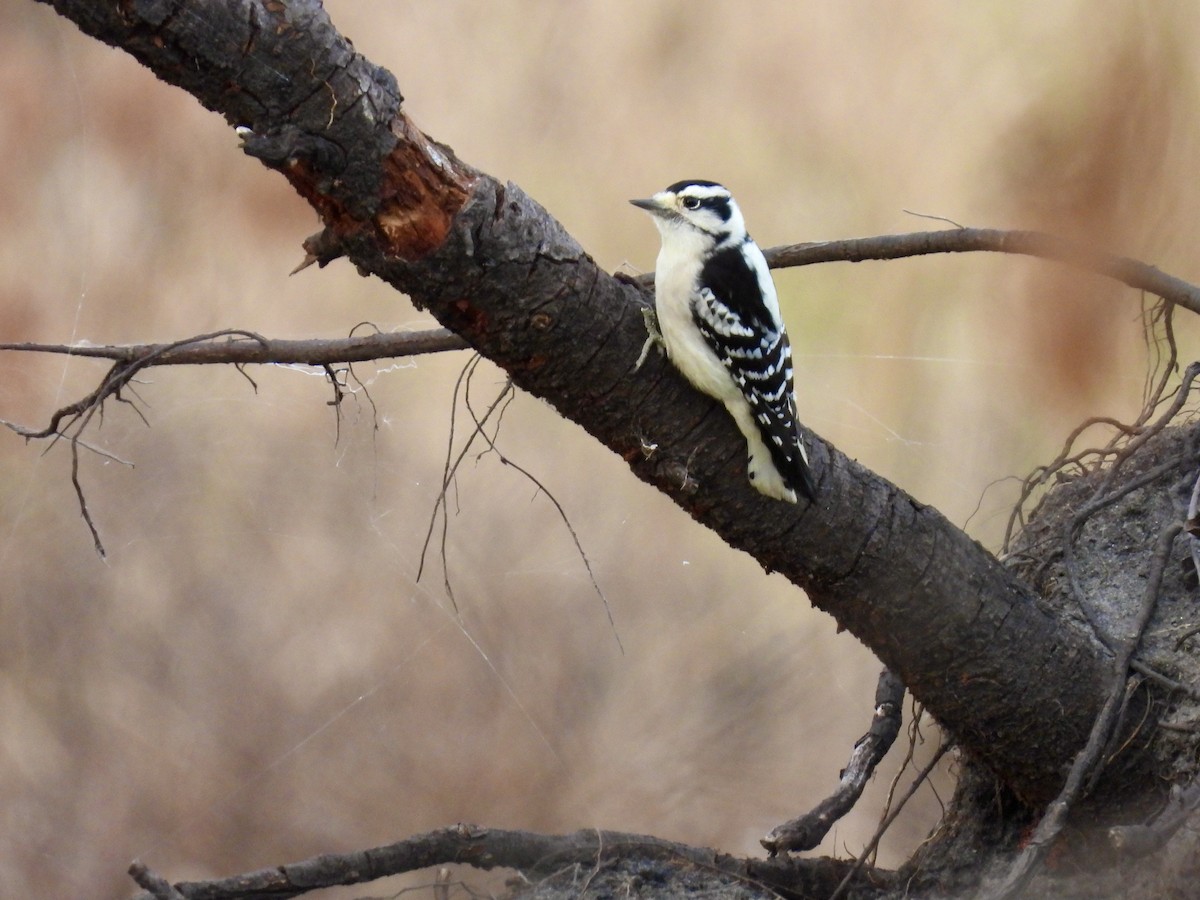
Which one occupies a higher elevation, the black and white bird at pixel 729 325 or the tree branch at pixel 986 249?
the tree branch at pixel 986 249

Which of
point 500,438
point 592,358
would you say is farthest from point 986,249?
point 500,438

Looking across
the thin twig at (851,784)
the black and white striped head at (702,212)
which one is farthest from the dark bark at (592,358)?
the black and white striped head at (702,212)

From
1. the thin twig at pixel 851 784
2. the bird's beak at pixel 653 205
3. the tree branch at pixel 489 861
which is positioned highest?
the bird's beak at pixel 653 205

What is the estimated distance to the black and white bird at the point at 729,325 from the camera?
92cm

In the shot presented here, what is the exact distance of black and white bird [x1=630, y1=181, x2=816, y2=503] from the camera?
0.92 metres

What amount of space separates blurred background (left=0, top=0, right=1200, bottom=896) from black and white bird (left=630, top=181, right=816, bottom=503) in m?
0.44

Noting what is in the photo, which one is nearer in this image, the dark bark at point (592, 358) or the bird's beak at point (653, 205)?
the dark bark at point (592, 358)

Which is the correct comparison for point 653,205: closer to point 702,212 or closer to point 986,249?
point 702,212

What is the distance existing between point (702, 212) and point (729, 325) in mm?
185

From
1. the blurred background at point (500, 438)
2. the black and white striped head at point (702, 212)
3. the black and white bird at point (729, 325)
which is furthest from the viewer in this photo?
the blurred background at point (500, 438)

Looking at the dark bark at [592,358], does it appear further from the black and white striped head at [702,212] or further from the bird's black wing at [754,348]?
the black and white striped head at [702,212]

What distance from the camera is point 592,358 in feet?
2.80

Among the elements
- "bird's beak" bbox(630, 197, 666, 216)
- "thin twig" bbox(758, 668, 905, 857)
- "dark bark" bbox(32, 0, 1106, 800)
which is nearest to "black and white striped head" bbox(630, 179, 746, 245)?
"bird's beak" bbox(630, 197, 666, 216)

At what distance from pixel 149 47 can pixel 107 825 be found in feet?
3.94
